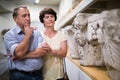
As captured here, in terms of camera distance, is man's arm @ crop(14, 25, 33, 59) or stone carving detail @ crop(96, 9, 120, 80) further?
man's arm @ crop(14, 25, 33, 59)

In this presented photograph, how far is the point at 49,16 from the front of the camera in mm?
1628

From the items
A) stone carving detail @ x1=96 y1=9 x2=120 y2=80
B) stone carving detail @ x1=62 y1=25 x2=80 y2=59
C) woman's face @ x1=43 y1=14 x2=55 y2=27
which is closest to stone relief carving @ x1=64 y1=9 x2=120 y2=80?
stone carving detail @ x1=96 y1=9 x2=120 y2=80

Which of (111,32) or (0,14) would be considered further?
(0,14)

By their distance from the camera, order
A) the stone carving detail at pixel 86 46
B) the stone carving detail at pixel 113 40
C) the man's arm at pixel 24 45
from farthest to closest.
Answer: the man's arm at pixel 24 45
the stone carving detail at pixel 86 46
the stone carving detail at pixel 113 40

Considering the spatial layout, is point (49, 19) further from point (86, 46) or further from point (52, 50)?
point (86, 46)

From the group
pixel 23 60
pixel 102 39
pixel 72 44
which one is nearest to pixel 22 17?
pixel 23 60

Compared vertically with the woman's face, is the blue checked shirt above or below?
below

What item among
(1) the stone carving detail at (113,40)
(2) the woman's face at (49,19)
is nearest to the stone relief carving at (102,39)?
(1) the stone carving detail at (113,40)

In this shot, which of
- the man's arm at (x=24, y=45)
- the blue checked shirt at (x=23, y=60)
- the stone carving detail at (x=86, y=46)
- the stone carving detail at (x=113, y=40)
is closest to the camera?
the stone carving detail at (x=113, y=40)

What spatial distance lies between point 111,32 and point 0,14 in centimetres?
513

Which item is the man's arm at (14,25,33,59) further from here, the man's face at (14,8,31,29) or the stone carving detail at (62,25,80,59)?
the stone carving detail at (62,25,80,59)

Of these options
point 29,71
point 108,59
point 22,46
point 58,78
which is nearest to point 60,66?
point 58,78

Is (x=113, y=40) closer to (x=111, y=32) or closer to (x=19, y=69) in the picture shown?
(x=111, y=32)

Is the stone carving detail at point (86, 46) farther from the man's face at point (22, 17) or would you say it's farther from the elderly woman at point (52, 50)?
the man's face at point (22, 17)
